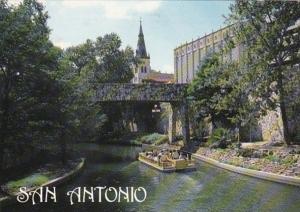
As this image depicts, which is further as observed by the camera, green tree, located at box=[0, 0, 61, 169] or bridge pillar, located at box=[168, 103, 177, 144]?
bridge pillar, located at box=[168, 103, 177, 144]

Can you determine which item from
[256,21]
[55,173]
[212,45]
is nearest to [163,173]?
[55,173]

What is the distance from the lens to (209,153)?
47.2 m

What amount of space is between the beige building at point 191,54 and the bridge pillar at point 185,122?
2184 cm

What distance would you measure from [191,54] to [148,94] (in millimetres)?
34703

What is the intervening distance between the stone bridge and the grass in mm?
27021

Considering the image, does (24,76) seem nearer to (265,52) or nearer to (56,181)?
(56,181)

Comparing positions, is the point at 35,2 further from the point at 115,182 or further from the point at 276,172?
the point at 276,172

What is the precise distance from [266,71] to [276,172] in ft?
30.0

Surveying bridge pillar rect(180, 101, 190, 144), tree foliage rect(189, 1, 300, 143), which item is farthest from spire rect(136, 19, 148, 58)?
tree foliage rect(189, 1, 300, 143)

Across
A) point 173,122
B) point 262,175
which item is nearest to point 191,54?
point 173,122

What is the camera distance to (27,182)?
29.2 m

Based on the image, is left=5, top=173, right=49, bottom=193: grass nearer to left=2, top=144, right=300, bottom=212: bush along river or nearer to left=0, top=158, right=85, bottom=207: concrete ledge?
left=0, top=158, right=85, bottom=207: concrete ledge

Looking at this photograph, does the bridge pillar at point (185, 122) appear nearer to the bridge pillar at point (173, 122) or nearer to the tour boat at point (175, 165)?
the bridge pillar at point (173, 122)

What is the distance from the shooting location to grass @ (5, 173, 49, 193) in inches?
1065
